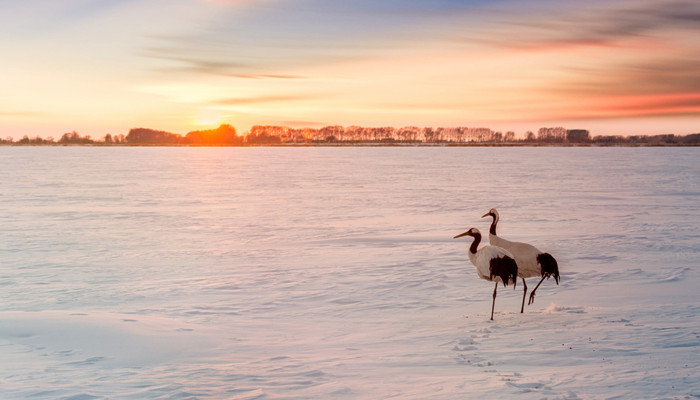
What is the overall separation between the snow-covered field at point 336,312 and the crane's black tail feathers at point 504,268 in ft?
2.24

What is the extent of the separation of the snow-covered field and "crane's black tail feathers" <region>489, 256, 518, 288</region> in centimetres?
68

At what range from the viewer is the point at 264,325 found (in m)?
9.81

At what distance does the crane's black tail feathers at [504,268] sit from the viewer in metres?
9.85

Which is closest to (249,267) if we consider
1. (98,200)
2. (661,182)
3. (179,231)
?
(179,231)

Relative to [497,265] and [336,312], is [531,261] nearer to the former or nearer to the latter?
[497,265]

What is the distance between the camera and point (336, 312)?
34.4 ft

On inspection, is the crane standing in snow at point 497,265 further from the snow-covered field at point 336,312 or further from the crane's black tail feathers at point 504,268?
the snow-covered field at point 336,312

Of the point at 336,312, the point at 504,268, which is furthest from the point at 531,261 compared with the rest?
the point at 336,312

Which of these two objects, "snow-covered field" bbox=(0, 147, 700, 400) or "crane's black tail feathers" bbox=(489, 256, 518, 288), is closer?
"snow-covered field" bbox=(0, 147, 700, 400)

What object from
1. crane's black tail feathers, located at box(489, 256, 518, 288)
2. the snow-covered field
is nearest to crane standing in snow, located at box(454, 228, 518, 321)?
crane's black tail feathers, located at box(489, 256, 518, 288)

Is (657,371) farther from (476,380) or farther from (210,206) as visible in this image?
(210,206)

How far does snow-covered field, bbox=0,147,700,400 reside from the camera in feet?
23.7

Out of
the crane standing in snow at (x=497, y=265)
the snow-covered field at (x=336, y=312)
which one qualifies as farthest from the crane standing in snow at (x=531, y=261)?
the snow-covered field at (x=336, y=312)

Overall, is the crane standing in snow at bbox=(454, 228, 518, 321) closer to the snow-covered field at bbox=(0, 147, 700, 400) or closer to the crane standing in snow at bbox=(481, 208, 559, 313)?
the crane standing in snow at bbox=(481, 208, 559, 313)
